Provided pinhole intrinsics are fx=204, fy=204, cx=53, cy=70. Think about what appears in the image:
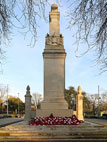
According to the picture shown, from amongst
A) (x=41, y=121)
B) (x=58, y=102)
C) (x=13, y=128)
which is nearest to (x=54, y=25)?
(x=58, y=102)

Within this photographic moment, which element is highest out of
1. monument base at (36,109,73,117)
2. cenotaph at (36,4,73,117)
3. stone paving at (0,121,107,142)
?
cenotaph at (36,4,73,117)

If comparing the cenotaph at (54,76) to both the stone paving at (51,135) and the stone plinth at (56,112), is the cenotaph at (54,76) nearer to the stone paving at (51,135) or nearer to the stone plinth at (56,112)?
the stone plinth at (56,112)

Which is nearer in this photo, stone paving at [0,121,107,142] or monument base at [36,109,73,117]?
stone paving at [0,121,107,142]

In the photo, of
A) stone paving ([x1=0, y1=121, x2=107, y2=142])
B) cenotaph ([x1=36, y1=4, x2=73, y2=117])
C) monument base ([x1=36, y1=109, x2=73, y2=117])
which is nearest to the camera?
stone paving ([x1=0, y1=121, x2=107, y2=142])

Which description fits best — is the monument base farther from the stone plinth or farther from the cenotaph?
the cenotaph

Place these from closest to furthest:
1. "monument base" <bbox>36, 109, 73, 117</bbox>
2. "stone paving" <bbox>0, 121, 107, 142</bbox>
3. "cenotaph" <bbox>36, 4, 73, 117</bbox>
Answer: "stone paving" <bbox>0, 121, 107, 142</bbox> → "monument base" <bbox>36, 109, 73, 117</bbox> → "cenotaph" <bbox>36, 4, 73, 117</bbox>

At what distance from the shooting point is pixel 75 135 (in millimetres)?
10891

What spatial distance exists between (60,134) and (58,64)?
7652 mm

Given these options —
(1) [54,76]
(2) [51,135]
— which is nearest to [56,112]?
(1) [54,76]

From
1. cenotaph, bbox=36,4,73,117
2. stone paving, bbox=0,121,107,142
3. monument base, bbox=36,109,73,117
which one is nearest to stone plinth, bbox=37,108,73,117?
monument base, bbox=36,109,73,117

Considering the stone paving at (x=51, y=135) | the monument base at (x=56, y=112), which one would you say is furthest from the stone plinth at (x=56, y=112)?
the stone paving at (x=51, y=135)

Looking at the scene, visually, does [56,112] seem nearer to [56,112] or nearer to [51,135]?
[56,112]

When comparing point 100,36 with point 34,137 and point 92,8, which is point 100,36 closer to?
point 92,8

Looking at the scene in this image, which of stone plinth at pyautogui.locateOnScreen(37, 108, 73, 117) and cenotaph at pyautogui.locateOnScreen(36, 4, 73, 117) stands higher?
cenotaph at pyautogui.locateOnScreen(36, 4, 73, 117)
